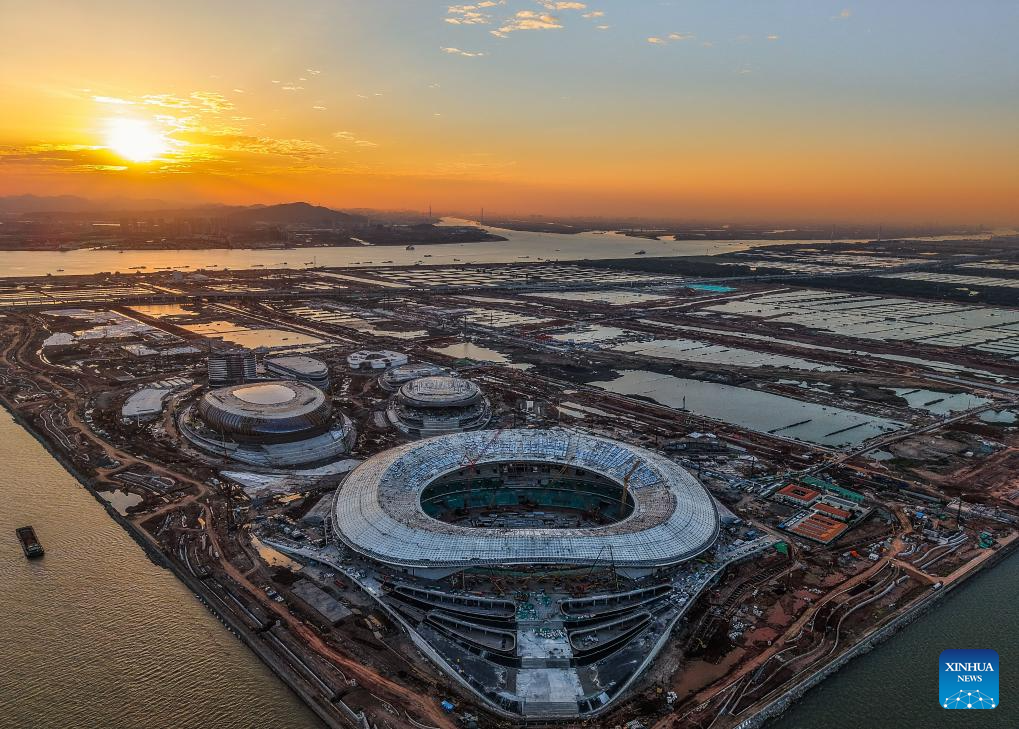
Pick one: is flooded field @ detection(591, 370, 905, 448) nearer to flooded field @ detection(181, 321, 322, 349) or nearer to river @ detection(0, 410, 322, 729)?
flooded field @ detection(181, 321, 322, 349)

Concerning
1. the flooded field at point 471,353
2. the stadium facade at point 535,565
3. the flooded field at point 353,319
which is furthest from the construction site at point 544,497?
the flooded field at point 353,319

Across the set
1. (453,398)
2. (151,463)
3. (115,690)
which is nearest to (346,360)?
(453,398)

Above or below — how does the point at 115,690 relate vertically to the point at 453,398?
below

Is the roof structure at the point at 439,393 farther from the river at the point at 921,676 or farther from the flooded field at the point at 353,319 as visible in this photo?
the flooded field at the point at 353,319

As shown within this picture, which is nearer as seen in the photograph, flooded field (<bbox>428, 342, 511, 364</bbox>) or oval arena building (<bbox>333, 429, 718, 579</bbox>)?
oval arena building (<bbox>333, 429, 718, 579</bbox>)

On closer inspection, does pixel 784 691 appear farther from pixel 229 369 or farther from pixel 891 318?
pixel 891 318

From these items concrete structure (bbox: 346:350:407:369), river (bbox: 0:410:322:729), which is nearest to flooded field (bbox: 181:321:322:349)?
concrete structure (bbox: 346:350:407:369)

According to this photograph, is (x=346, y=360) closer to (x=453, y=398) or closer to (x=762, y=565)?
(x=453, y=398)
